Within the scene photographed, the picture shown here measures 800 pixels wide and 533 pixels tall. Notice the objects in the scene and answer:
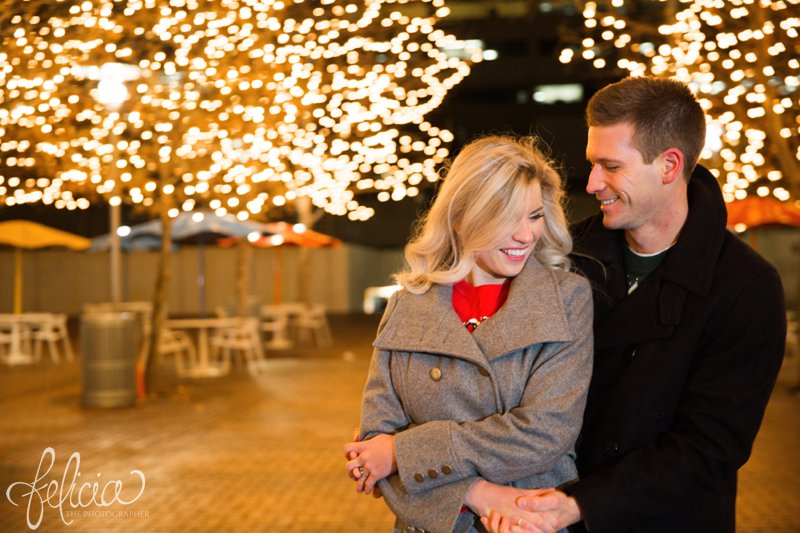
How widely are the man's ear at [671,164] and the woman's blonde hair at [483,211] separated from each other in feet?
1.03

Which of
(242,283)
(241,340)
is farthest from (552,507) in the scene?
(242,283)

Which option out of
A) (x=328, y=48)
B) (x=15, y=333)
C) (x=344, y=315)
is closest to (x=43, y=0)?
Answer: (x=328, y=48)

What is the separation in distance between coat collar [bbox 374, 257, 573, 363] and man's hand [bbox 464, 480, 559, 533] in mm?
350

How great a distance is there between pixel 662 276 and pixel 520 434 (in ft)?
2.09

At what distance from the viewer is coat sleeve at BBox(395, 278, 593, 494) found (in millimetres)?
2311

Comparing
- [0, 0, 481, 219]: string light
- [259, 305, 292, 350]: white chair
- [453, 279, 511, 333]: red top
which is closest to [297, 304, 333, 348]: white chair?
[259, 305, 292, 350]: white chair

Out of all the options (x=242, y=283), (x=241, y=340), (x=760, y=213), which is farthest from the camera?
(x=242, y=283)

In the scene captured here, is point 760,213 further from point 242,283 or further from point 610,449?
point 610,449

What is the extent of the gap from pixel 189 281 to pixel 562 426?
31812mm

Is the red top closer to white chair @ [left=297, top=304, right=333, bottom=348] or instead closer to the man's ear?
the man's ear

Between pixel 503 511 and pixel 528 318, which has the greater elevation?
pixel 528 318

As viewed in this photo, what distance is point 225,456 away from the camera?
338 inches

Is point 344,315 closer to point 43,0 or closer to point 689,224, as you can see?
point 43,0

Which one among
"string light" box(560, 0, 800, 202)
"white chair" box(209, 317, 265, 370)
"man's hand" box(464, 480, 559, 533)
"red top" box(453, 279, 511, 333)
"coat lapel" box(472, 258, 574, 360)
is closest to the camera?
"man's hand" box(464, 480, 559, 533)
